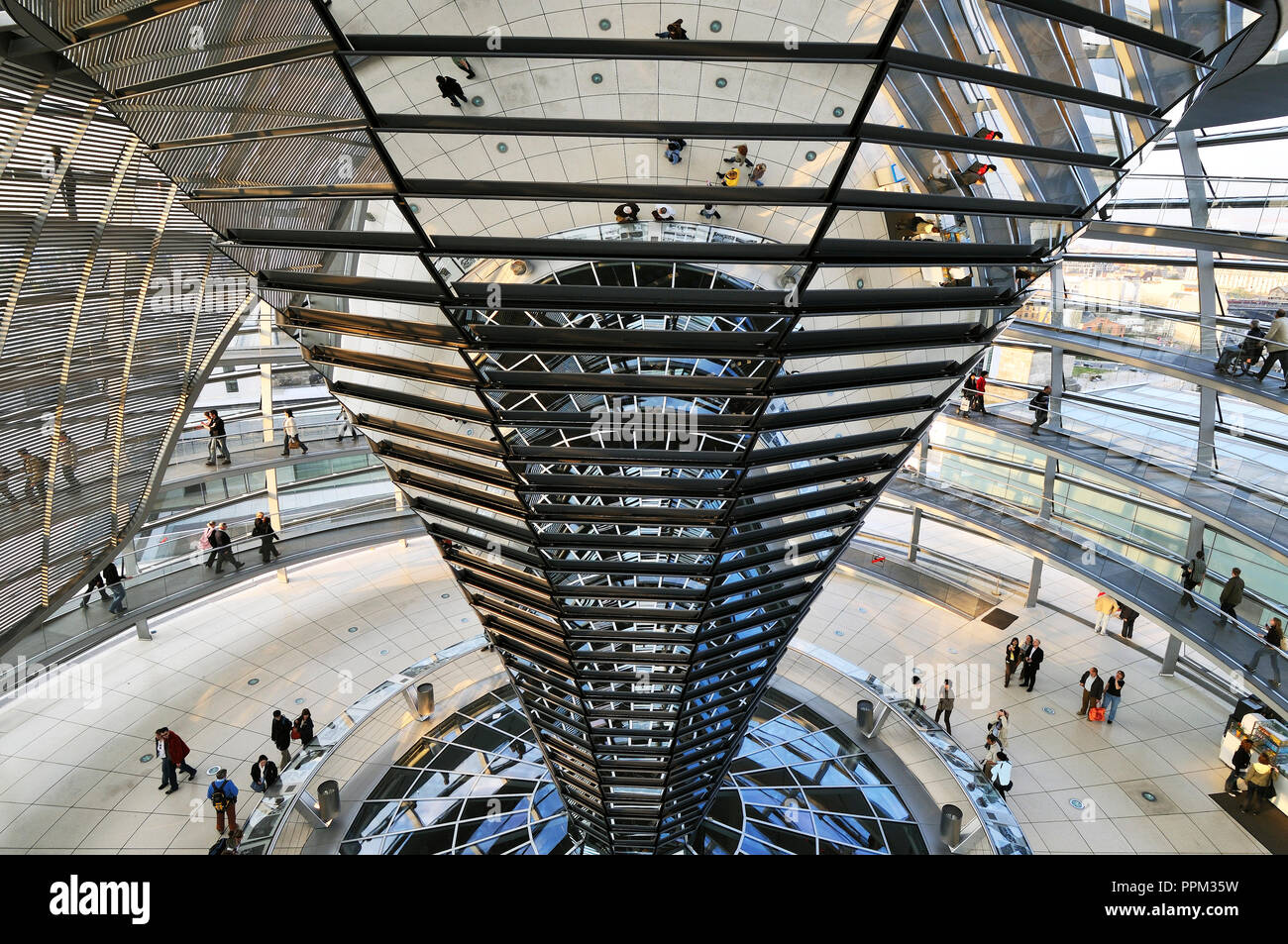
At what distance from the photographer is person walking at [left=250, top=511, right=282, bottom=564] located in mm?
18312

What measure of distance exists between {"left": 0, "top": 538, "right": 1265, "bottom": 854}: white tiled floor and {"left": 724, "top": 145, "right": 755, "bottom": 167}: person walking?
38.8ft

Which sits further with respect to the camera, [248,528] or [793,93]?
[248,528]

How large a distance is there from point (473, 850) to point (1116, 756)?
1210 centimetres

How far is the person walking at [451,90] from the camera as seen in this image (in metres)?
5.52

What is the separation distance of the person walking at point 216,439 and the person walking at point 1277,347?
72.0 ft

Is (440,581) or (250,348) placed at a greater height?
(250,348)

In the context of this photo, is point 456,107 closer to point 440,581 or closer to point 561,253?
point 561,253

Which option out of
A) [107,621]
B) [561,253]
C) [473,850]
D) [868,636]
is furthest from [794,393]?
[107,621]

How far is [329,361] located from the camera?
21.8 ft

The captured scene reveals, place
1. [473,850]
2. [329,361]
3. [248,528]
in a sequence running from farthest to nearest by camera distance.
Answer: [248,528] → [473,850] → [329,361]

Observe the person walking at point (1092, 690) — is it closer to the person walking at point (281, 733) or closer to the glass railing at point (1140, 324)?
the glass railing at point (1140, 324)

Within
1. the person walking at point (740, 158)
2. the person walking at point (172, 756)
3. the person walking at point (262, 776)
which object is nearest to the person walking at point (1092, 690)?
the person walking at point (740, 158)

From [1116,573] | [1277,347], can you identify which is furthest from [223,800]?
[1277,347]

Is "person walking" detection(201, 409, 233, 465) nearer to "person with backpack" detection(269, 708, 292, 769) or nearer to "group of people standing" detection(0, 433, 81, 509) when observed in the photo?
"group of people standing" detection(0, 433, 81, 509)
